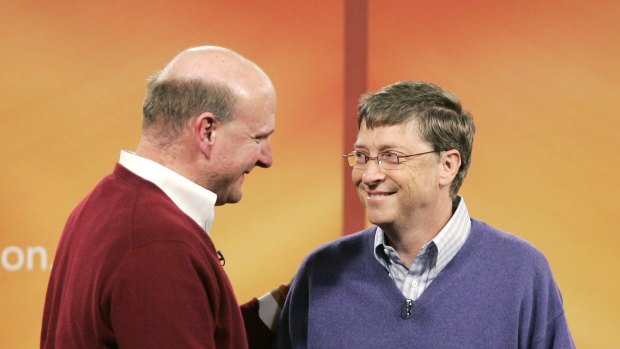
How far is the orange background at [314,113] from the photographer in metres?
2.88

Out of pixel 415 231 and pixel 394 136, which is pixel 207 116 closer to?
pixel 394 136

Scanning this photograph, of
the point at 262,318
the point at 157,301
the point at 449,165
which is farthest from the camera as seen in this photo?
the point at 262,318

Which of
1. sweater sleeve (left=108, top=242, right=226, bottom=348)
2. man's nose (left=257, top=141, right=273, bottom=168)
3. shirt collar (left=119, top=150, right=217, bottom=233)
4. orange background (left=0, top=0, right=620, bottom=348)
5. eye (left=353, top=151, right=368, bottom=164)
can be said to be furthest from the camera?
orange background (left=0, top=0, right=620, bottom=348)

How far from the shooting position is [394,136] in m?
1.96

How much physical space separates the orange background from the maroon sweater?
4.52 ft

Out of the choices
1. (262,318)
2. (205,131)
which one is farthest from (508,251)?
(205,131)

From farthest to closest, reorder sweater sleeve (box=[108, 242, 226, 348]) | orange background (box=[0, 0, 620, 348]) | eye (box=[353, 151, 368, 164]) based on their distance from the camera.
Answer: orange background (box=[0, 0, 620, 348])
eye (box=[353, 151, 368, 164])
sweater sleeve (box=[108, 242, 226, 348])

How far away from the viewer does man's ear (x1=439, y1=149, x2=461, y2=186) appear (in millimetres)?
2010

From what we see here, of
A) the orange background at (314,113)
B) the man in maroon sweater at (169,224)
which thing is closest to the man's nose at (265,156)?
the man in maroon sweater at (169,224)

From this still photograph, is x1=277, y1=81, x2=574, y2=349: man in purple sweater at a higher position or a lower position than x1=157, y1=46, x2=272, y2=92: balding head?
lower

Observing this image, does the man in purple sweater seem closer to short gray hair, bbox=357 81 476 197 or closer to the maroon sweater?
short gray hair, bbox=357 81 476 197

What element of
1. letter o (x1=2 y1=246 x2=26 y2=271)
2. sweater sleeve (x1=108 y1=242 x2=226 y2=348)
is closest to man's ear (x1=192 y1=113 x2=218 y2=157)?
sweater sleeve (x1=108 y1=242 x2=226 y2=348)

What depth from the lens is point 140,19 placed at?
2932 mm

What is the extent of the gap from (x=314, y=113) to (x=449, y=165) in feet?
3.22
